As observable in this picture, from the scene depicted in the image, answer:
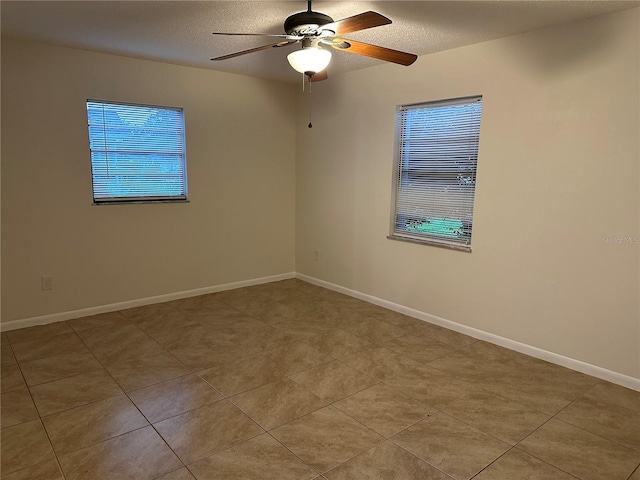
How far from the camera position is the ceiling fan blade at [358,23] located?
6.78ft

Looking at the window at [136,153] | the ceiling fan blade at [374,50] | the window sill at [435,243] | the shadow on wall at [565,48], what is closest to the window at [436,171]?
the window sill at [435,243]

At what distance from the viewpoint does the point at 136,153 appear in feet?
13.5

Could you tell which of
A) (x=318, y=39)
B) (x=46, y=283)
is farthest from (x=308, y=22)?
(x=46, y=283)

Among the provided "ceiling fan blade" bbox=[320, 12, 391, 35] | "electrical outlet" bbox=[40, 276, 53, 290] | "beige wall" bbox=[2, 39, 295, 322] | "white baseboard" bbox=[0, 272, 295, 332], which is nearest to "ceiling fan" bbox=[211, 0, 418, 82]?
"ceiling fan blade" bbox=[320, 12, 391, 35]

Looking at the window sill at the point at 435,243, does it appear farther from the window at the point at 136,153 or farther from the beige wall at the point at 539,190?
the window at the point at 136,153

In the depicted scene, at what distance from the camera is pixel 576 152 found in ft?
9.52

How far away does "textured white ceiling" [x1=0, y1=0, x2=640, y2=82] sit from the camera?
102 inches

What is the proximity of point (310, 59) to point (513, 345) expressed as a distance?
8.43ft

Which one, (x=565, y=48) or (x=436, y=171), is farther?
(x=436, y=171)

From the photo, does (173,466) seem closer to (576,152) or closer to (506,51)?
(576,152)

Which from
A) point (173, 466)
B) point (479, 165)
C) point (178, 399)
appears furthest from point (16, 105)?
point (479, 165)

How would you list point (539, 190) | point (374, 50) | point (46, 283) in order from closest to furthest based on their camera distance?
point (374, 50), point (539, 190), point (46, 283)

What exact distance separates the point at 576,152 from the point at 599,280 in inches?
34.0

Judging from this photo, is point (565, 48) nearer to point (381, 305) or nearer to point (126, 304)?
point (381, 305)
